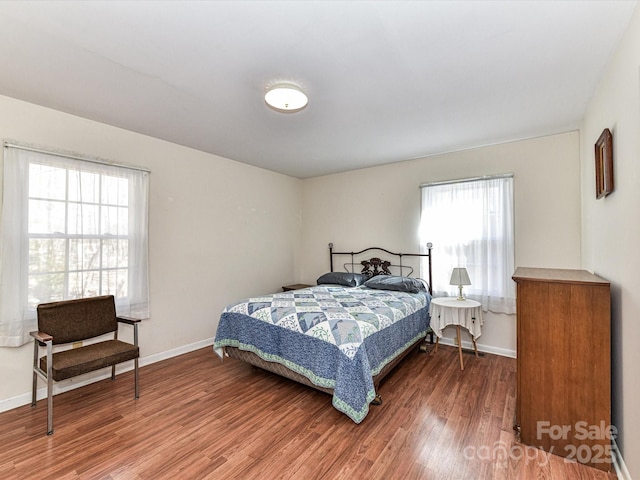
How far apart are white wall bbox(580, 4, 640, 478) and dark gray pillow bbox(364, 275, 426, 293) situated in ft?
6.13

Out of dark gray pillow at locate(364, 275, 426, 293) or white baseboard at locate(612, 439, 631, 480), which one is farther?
dark gray pillow at locate(364, 275, 426, 293)

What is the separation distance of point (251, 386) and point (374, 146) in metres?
3.06

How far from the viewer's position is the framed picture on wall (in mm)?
1991

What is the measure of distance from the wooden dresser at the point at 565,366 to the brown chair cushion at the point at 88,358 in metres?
3.15

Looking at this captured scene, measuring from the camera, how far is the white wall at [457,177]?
3.34 meters

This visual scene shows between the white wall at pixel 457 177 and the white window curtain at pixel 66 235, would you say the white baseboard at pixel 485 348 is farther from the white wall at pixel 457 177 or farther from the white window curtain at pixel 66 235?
the white window curtain at pixel 66 235

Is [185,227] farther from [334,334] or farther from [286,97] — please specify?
[334,334]

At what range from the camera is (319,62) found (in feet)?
6.61

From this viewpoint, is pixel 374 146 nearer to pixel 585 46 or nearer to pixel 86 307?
pixel 585 46

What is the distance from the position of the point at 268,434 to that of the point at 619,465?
2.18m

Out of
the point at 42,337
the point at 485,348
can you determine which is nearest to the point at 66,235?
the point at 42,337

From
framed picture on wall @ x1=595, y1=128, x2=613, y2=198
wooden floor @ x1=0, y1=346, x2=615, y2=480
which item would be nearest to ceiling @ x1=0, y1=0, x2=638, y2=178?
framed picture on wall @ x1=595, y1=128, x2=613, y2=198

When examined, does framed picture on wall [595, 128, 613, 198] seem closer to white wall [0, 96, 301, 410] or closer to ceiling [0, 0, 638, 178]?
ceiling [0, 0, 638, 178]

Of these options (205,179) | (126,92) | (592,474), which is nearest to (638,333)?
(592,474)
